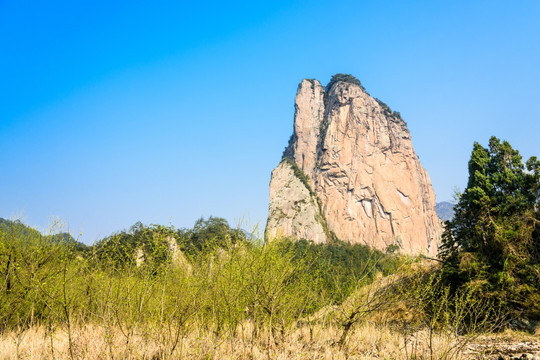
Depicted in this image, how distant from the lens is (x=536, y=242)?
1584 cm

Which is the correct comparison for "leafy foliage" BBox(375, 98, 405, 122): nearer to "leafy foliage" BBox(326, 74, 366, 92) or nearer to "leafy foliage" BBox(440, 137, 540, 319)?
"leafy foliage" BBox(326, 74, 366, 92)

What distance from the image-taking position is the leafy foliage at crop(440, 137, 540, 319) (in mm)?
14797

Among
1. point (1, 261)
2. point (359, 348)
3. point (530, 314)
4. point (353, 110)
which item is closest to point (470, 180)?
point (530, 314)

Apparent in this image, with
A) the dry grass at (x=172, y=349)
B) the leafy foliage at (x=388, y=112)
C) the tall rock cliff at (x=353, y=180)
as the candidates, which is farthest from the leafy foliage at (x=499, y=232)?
the leafy foliage at (x=388, y=112)

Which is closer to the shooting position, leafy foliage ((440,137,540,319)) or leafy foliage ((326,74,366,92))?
leafy foliage ((440,137,540,319))

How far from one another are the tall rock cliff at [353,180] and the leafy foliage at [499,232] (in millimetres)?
65251

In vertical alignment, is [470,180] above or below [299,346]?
above

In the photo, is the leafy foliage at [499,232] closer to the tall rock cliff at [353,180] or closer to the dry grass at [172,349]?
the dry grass at [172,349]

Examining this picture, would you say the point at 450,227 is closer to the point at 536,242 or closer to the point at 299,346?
the point at 536,242

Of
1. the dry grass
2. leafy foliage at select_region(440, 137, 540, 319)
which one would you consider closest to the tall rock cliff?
leafy foliage at select_region(440, 137, 540, 319)

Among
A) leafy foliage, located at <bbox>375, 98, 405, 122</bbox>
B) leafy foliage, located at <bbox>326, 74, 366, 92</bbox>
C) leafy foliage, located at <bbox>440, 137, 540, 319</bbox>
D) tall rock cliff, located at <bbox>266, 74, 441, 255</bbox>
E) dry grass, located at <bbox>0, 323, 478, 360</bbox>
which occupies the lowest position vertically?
dry grass, located at <bbox>0, 323, 478, 360</bbox>

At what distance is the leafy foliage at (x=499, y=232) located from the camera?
48.5 feet

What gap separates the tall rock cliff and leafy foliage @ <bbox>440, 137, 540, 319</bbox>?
214 ft

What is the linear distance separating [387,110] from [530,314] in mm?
95501
